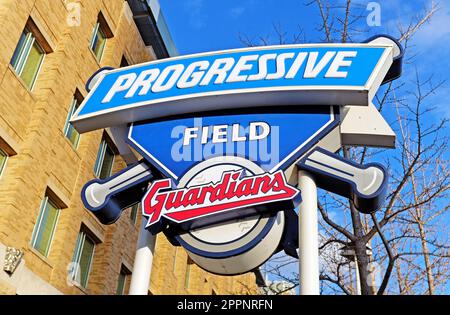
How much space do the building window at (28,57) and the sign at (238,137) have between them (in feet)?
21.2

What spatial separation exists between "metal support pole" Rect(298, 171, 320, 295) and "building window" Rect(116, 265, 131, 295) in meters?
12.0

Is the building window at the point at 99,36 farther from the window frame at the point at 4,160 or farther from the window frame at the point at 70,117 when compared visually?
the window frame at the point at 4,160

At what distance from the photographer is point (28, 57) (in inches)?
516

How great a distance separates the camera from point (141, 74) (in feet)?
23.6

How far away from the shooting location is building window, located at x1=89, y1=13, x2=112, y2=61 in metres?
16.5

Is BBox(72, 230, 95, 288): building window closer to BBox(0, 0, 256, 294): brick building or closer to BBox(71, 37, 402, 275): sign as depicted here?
BBox(0, 0, 256, 294): brick building

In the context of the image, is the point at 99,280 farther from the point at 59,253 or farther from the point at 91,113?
the point at 91,113

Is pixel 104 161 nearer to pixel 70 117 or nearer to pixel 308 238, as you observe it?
pixel 70 117

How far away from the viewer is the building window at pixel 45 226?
12.4m

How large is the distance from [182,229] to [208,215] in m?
0.40

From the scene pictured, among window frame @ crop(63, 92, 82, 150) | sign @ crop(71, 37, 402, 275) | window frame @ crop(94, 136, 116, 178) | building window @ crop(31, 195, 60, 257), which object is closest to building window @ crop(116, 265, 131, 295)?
window frame @ crop(94, 136, 116, 178)
